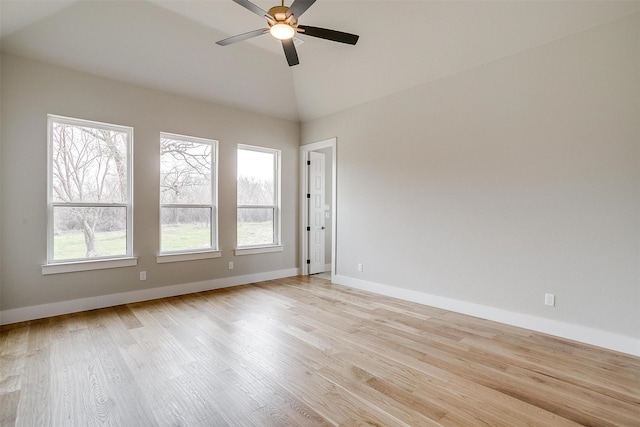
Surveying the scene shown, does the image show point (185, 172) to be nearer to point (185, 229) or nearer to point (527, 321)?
point (185, 229)

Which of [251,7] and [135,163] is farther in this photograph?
[135,163]

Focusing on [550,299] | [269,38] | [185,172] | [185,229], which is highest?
[269,38]

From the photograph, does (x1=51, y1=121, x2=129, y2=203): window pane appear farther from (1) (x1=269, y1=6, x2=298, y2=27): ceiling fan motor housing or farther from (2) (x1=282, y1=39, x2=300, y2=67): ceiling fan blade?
(1) (x1=269, y1=6, x2=298, y2=27): ceiling fan motor housing

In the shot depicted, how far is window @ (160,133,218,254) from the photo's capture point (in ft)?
15.0

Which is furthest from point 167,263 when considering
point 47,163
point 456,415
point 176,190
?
point 456,415

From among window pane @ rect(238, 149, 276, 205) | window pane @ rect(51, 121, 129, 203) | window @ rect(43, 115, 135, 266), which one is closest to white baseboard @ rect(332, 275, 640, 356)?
window pane @ rect(238, 149, 276, 205)

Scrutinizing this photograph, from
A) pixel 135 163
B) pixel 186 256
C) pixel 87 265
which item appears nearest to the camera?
pixel 87 265

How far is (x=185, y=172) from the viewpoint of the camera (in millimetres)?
4750

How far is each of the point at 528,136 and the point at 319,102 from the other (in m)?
3.22

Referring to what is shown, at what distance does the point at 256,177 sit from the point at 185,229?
1533mm

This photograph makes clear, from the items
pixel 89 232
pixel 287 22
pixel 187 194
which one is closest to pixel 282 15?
pixel 287 22

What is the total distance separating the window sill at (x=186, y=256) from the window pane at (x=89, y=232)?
1.56 feet

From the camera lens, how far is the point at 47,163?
360 centimetres

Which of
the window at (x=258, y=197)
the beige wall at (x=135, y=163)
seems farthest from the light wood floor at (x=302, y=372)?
the window at (x=258, y=197)
